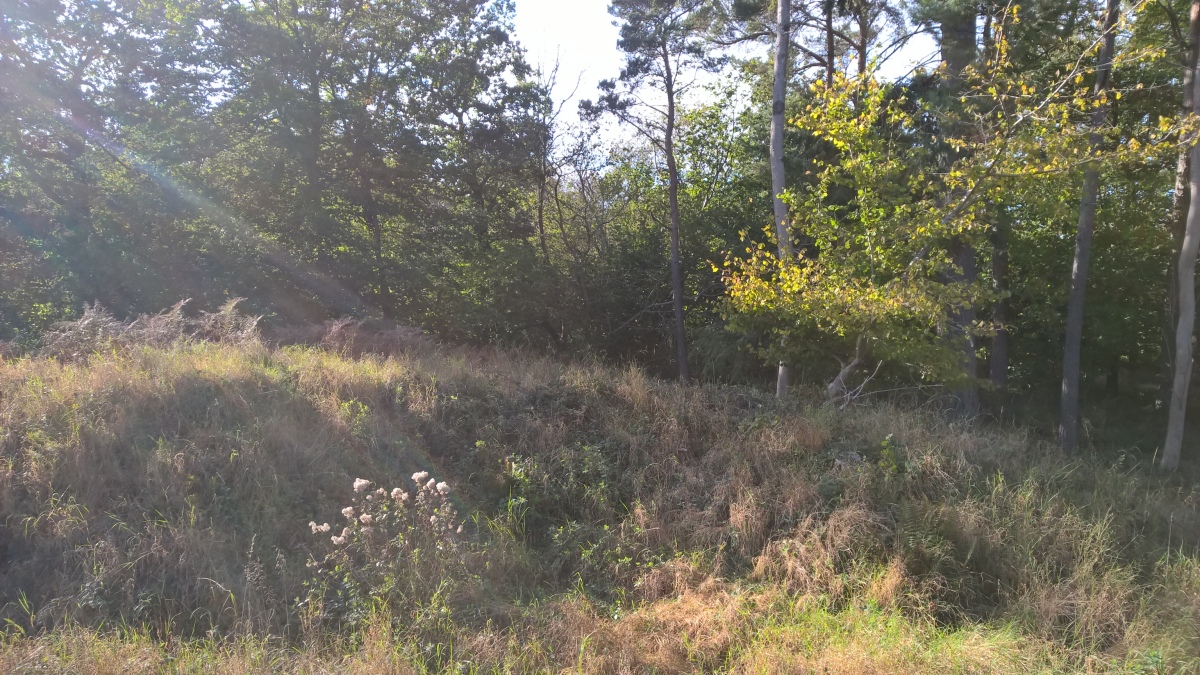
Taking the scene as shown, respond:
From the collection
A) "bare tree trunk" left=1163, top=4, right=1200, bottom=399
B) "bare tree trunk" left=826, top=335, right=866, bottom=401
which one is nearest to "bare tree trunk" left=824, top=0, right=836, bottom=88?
"bare tree trunk" left=1163, top=4, right=1200, bottom=399

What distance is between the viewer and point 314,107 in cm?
1453

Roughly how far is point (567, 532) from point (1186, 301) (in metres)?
13.2

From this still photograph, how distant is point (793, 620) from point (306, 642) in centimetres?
307

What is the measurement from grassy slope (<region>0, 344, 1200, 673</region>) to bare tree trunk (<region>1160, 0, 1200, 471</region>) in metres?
7.01

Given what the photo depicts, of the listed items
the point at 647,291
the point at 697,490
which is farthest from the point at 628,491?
the point at 647,291

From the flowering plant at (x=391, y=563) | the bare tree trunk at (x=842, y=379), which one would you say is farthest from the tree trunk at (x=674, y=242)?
the flowering plant at (x=391, y=563)

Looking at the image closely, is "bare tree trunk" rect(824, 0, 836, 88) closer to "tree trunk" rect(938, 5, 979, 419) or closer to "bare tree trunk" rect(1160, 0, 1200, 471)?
"tree trunk" rect(938, 5, 979, 419)

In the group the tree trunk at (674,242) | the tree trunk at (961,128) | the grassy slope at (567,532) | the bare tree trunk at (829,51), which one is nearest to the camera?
the grassy slope at (567,532)

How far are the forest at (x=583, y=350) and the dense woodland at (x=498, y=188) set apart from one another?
4.2 inches

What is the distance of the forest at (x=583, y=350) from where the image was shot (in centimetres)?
435

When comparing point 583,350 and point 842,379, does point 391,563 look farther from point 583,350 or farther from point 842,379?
point 583,350

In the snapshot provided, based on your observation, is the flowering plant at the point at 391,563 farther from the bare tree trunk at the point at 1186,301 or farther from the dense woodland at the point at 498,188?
the bare tree trunk at the point at 1186,301

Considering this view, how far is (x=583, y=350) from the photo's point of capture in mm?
15484

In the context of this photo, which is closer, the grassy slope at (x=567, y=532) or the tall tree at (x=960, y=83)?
the grassy slope at (x=567, y=532)
